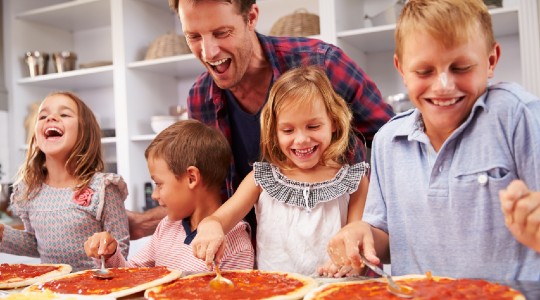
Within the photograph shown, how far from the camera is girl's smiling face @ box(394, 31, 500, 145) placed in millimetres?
1027

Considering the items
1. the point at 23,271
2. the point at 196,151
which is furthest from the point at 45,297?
the point at 196,151

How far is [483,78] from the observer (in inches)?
41.8

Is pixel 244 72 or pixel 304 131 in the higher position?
pixel 244 72

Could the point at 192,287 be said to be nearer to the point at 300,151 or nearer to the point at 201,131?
the point at 300,151

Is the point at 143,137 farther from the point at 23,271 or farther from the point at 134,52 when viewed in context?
the point at 23,271

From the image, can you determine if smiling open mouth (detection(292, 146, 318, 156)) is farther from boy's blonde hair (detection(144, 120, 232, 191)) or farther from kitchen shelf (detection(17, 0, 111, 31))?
kitchen shelf (detection(17, 0, 111, 31))

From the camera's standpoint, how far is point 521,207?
2.69 feet

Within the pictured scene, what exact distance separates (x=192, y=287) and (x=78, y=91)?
3.41 m

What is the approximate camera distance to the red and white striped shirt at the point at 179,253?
4.97ft

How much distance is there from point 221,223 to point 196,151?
A: 0.34m

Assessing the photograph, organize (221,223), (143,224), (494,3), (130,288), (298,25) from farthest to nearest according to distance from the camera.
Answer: (298,25) → (494,3) → (143,224) → (221,223) → (130,288)

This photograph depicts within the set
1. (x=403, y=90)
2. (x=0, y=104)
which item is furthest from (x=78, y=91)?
(x=403, y=90)

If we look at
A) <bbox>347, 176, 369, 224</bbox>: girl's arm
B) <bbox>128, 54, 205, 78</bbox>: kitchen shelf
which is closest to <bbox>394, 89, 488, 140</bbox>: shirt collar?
<bbox>347, 176, 369, 224</bbox>: girl's arm

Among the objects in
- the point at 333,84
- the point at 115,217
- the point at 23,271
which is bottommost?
the point at 23,271
